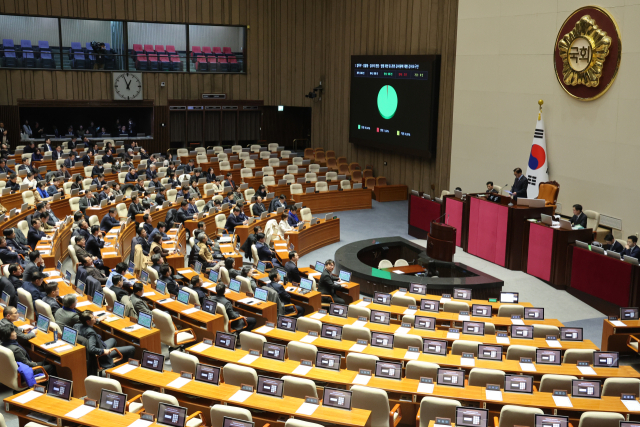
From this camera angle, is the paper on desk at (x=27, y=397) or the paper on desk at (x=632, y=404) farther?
the paper on desk at (x=632, y=404)

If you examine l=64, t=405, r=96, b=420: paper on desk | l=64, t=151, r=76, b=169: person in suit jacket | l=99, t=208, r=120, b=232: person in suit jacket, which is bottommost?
l=64, t=405, r=96, b=420: paper on desk

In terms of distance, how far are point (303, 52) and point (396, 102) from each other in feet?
22.7

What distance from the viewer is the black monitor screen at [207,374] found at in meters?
7.12

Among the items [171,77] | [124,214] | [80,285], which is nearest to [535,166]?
[124,214]

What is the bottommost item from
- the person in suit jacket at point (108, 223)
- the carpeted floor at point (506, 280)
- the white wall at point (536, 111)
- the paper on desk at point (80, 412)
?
the carpeted floor at point (506, 280)

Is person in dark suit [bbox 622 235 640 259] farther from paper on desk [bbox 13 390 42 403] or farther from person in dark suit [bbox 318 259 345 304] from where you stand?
paper on desk [bbox 13 390 42 403]

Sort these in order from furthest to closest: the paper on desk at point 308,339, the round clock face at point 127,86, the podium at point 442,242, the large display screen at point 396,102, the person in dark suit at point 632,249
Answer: the round clock face at point 127,86, the large display screen at point 396,102, the podium at point 442,242, the person in dark suit at point 632,249, the paper on desk at point 308,339

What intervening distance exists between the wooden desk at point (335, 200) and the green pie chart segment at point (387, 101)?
2.97m

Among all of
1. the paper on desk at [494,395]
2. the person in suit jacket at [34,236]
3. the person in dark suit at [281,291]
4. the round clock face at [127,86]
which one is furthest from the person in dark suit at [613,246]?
the round clock face at [127,86]

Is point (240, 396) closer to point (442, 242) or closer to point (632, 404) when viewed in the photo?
point (632, 404)

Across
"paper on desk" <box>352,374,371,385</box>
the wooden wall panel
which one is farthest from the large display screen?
"paper on desk" <box>352,374,371,385</box>

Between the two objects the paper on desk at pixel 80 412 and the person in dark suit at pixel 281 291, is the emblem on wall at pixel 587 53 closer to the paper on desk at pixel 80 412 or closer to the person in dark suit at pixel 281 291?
the person in dark suit at pixel 281 291

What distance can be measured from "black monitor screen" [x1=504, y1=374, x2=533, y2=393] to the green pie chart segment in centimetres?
1580

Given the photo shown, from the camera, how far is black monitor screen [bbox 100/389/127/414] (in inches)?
251
